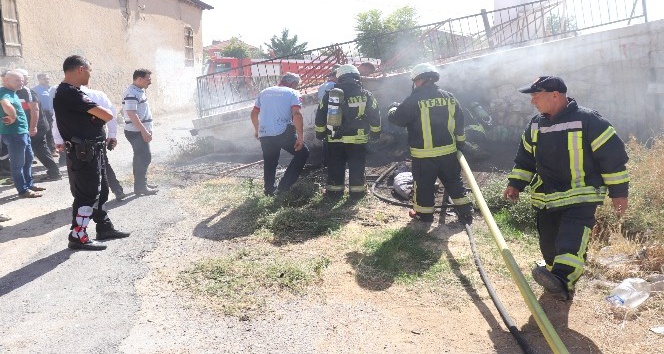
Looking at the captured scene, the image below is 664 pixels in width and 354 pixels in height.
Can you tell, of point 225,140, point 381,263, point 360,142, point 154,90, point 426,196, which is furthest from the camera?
point 154,90

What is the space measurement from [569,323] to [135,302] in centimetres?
317

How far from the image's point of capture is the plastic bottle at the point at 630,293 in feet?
11.3

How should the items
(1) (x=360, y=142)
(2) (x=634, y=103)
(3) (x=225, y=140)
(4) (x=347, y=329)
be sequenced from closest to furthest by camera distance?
(4) (x=347, y=329)
(1) (x=360, y=142)
(2) (x=634, y=103)
(3) (x=225, y=140)

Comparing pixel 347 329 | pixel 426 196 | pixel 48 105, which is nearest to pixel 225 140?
pixel 48 105

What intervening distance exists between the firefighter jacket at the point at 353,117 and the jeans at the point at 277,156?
0.43 metres

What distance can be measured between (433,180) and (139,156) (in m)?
4.08

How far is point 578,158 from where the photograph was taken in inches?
134

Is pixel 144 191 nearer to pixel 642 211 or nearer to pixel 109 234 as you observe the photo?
pixel 109 234

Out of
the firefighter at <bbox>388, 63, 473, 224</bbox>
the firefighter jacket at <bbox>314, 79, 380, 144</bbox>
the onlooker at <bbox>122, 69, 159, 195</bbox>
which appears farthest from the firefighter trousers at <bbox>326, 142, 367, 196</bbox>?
the onlooker at <bbox>122, 69, 159, 195</bbox>

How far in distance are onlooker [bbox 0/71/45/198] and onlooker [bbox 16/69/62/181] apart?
667 millimetres

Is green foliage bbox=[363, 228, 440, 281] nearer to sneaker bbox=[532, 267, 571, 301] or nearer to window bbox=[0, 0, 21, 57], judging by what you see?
sneaker bbox=[532, 267, 571, 301]

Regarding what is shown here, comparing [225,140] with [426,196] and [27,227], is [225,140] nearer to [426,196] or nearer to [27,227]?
[27,227]

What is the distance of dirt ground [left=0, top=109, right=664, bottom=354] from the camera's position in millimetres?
3145

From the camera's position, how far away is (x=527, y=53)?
28.7 ft
